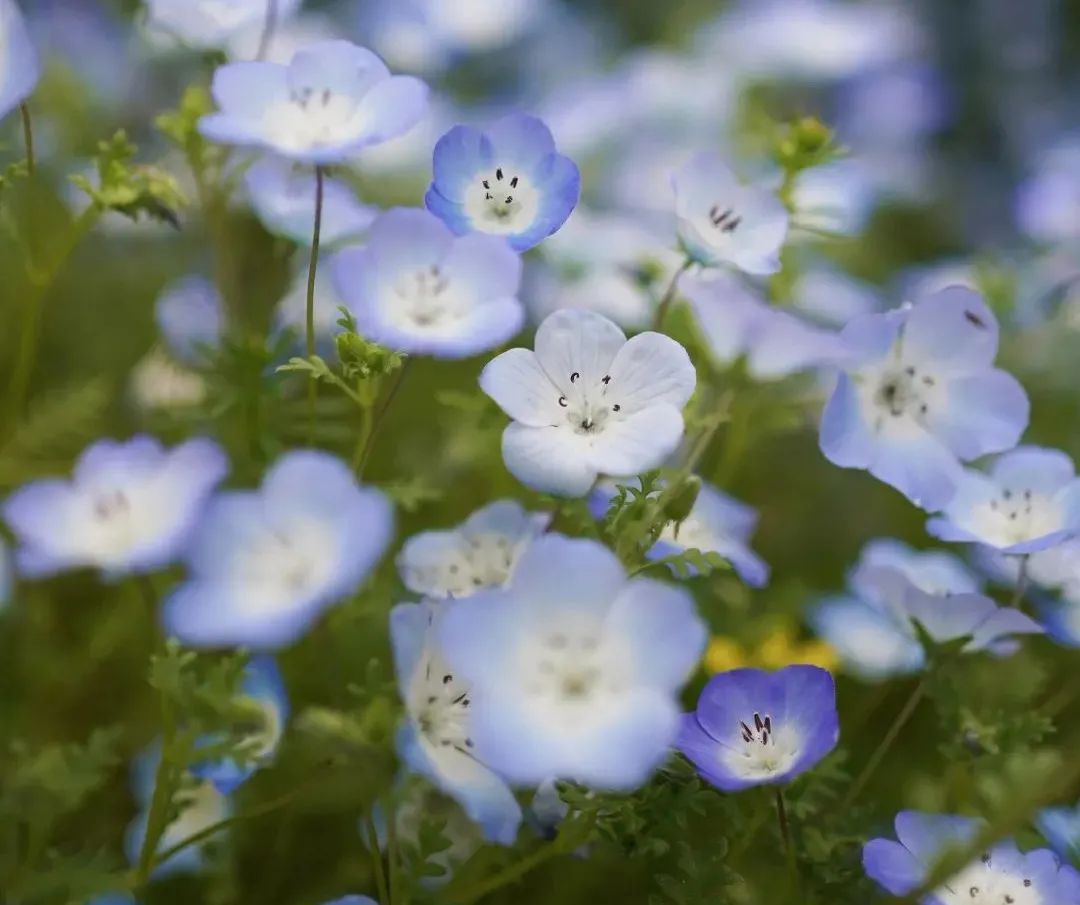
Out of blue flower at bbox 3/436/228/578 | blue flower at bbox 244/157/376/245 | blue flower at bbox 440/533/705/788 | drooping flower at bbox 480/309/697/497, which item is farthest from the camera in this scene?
blue flower at bbox 244/157/376/245

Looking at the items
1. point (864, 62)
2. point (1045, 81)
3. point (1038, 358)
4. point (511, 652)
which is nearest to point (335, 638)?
point (511, 652)

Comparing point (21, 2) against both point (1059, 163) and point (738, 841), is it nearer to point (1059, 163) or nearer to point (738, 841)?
point (1059, 163)

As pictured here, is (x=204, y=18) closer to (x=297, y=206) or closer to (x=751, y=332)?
(x=297, y=206)

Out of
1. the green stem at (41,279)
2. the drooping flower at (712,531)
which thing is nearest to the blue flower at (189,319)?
the green stem at (41,279)

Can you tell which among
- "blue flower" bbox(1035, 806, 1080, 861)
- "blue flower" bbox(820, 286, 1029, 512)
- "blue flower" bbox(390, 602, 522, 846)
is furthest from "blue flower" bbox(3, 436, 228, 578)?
"blue flower" bbox(1035, 806, 1080, 861)

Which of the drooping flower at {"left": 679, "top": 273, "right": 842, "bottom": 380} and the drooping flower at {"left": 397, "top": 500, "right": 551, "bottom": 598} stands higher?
the drooping flower at {"left": 679, "top": 273, "right": 842, "bottom": 380}

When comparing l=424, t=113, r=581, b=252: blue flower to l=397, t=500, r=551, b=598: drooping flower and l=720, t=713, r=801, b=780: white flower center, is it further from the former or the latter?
l=720, t=713, r=801, b=780: white flower center

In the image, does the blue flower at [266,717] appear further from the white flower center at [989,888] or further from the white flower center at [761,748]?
the white flower center at [989,888]
